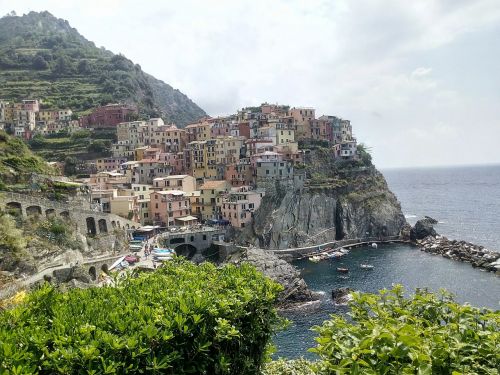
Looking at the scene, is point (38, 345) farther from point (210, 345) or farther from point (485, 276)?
point (485, 276)

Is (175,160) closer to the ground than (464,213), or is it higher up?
higher up

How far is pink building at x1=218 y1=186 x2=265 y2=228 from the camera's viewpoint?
7019cm

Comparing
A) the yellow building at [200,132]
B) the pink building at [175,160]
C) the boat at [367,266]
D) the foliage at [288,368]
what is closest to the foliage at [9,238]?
the foliage at [288,368]

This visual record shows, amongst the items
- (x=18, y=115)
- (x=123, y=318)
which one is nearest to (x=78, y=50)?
(x=18, y=115)

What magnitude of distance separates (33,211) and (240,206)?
31713mm

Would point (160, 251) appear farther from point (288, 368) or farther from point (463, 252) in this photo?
point (463, 252)

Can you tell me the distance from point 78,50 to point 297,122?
94932 millimetres

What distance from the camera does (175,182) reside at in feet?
254

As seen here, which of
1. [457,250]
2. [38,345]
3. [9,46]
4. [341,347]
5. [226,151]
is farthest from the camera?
[9,46]

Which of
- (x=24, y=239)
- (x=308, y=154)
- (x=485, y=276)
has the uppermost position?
(x=308, y=154)

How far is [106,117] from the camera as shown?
103 m

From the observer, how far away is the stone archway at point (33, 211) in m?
46.6

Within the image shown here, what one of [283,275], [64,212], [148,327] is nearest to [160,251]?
[64,212]

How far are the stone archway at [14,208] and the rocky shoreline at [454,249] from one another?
57969 millimetres
